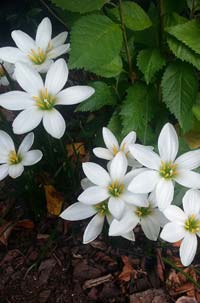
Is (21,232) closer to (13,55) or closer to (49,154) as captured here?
(49,154)

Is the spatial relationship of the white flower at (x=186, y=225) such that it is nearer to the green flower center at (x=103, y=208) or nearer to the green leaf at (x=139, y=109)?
the green flower center at (x=103, y=208)

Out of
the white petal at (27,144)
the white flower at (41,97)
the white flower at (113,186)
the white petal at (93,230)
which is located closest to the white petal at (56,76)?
the white flower at (41,97)

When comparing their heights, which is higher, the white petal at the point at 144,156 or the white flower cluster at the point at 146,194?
the white petal at the point at 144,156

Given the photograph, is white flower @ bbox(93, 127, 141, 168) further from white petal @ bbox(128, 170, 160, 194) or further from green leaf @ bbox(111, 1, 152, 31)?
green leaf @ bbox(111, 1, 152, 31)

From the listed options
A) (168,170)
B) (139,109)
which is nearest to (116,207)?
(168,170)

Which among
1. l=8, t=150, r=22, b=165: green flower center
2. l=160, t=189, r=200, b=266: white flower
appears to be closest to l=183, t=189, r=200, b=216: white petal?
l=160, t=189, r=200, b=266: white flower

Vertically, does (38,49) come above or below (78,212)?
above

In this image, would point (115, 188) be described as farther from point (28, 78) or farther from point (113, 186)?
point (28, 78)
